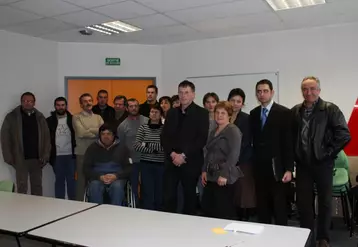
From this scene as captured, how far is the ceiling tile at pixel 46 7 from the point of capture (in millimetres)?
3740

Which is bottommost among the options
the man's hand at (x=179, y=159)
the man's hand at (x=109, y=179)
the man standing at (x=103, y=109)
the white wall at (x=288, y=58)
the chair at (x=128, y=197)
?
the chair at (x=128, y=197)

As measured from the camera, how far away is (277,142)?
304cm

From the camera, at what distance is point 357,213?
3.91 meters

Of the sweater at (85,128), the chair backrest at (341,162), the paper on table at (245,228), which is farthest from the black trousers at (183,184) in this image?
the chair backrest at (341,162)

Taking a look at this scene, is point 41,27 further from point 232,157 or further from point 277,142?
point 277,142

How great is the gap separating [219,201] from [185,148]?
578 millimetres

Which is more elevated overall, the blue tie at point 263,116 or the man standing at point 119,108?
the man standing at point 119,108

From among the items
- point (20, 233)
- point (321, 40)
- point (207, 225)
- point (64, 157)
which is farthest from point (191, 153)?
point (321, 40)

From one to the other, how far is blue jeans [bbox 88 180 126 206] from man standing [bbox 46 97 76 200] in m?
1.47

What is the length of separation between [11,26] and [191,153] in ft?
10.8

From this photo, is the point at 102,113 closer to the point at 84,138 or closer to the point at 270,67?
the point at 84,138

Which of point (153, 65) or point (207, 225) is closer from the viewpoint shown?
point (207, 225)

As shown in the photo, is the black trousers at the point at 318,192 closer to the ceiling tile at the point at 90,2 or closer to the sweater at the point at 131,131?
the sweater at the point at 131,131

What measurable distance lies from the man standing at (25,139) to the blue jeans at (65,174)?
24 centimetres
